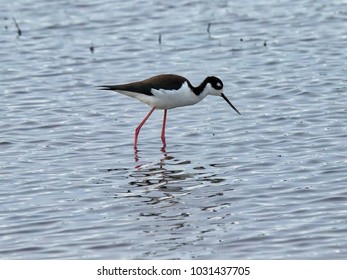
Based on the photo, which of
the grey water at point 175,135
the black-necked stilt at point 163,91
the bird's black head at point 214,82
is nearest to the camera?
the grey water at point 175,135

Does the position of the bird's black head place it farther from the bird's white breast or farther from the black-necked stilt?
the bird's white breast

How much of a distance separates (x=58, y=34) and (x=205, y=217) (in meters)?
11.3

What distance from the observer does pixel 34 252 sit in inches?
412

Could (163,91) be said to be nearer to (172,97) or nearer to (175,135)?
(172,97)

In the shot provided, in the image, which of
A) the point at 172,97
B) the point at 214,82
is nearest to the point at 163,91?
the point at 172,97

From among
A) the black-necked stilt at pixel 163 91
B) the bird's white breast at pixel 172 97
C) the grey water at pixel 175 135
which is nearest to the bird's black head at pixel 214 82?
the black-necked stilt at pixel 163 91

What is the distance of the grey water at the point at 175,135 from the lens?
10.9 m

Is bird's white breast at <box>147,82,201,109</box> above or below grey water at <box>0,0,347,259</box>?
above

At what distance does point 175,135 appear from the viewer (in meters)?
15.3

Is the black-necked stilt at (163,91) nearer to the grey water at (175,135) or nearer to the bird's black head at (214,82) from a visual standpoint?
the bird's black head at (214,82)

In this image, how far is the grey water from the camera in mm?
10883

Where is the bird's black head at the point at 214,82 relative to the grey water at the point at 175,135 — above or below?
above

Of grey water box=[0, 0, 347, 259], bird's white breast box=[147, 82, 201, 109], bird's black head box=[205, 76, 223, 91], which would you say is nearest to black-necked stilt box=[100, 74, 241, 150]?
bird's white breast box=[147, 82, 201, 109]
